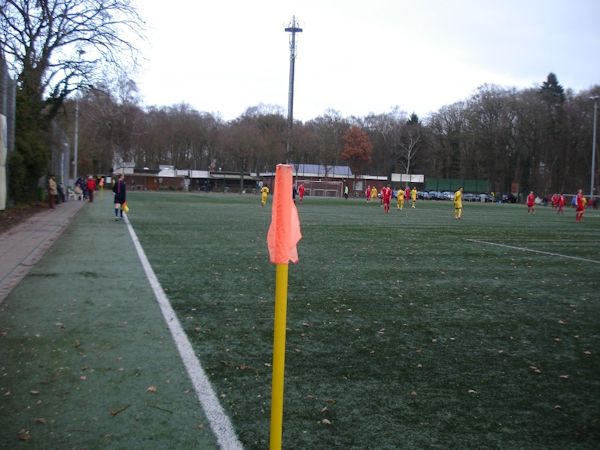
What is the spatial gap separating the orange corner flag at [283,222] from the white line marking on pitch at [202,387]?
5.49 feet

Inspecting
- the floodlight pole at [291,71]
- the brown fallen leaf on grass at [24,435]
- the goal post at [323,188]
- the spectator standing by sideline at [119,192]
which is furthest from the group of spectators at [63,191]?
the goal post at [323,188]

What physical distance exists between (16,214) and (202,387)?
23.3 metres

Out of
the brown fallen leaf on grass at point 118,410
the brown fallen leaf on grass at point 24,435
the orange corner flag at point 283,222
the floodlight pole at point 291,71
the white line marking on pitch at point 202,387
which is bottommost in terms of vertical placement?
the brown fallen leaf on grass at point 24,435

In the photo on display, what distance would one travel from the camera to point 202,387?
4.80 m

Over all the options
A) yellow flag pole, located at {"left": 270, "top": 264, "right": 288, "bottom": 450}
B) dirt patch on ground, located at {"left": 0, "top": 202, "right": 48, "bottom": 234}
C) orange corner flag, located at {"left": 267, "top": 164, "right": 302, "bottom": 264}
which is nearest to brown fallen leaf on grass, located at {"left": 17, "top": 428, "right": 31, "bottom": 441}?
yellow flag pole, located at {"left": 270, "top": 264, "right": 288, "bottom": 450}

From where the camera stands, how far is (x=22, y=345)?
5941 millimetres

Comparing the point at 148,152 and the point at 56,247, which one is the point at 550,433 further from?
the point at 148,152

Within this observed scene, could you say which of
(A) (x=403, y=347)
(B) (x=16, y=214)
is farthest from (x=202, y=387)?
(B) (x=16, y=214)

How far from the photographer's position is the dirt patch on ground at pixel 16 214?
65.1ft

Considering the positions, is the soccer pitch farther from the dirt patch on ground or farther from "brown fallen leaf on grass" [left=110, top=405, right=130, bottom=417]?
the dirt patch on ground

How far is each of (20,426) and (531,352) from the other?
16.7 feet

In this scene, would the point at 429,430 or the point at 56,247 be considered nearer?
the point at 429,430

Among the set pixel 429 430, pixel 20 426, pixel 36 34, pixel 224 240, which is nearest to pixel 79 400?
pixel 20 426

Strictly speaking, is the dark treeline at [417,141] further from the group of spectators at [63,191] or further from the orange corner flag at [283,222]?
the orange corner flag at [283,222]
